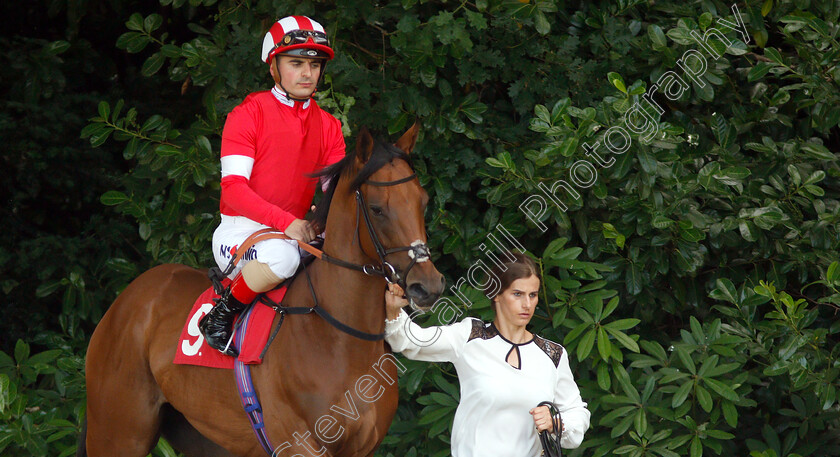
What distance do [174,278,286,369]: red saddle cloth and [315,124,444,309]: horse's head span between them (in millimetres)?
470

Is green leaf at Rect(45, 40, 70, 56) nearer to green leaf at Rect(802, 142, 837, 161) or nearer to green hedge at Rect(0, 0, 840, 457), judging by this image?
green hedge at Rect(0, 0, 840, 457)

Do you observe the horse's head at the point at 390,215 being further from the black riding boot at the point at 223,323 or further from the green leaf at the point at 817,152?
the green leaf at the point at 817,152

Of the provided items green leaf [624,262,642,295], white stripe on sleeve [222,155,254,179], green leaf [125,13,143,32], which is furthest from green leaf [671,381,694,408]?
green leaf [125,13,143,32]

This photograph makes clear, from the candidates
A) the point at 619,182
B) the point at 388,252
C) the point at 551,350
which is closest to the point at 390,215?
the point at 388,252

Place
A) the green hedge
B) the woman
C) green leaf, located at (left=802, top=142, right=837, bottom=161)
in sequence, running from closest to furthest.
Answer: the woman, the green hedge, green leaf, located at (left=802, top=142, right=837, bottom=161)

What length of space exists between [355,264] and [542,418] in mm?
869

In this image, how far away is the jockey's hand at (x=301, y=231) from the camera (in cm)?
296

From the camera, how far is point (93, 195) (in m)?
6.61

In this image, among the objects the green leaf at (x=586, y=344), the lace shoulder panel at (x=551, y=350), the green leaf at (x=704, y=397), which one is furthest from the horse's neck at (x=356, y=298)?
the green leaf at (x=704, y=397)

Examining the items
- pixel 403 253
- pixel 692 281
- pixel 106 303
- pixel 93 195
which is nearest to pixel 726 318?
pixel 692 281

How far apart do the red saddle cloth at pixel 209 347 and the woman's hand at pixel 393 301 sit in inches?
18.0

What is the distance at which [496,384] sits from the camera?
2816 mm

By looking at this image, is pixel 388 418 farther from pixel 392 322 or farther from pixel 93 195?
pixel 93 195

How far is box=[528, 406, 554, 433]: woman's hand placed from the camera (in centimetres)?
269
